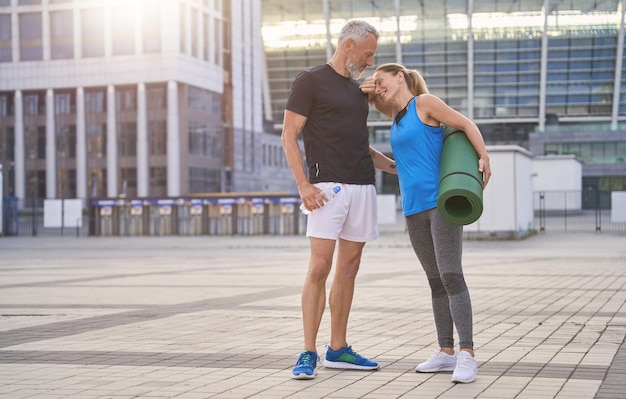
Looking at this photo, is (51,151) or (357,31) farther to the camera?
(51,151)

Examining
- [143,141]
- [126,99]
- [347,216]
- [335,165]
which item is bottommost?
[347,216]

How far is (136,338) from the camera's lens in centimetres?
783

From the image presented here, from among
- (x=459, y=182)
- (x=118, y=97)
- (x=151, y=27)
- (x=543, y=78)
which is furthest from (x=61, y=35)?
(x=459, y=182)

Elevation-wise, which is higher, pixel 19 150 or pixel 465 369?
pixel 19 150

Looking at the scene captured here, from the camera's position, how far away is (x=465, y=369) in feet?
18.6

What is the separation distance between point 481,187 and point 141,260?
17291 millimetres

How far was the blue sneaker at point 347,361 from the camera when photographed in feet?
20.2

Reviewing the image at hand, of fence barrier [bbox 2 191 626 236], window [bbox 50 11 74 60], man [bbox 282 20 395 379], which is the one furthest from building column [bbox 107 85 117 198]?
man [bbox 282 20 395 379]

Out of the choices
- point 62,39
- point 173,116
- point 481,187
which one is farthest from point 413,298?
point 62,39

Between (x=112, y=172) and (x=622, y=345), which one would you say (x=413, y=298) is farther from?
(x=112, y=172)

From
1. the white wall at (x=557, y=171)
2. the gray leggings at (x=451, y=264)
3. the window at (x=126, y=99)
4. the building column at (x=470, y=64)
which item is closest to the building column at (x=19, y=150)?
the window at (x=126, y=99)

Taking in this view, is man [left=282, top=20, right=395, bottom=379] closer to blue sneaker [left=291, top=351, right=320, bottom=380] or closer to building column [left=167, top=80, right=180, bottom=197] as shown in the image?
blue sneaker [left=291, top=351, right=320, bottom=380]

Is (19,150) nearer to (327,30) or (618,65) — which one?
(327,30)

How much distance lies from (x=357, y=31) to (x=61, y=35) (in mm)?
68414
